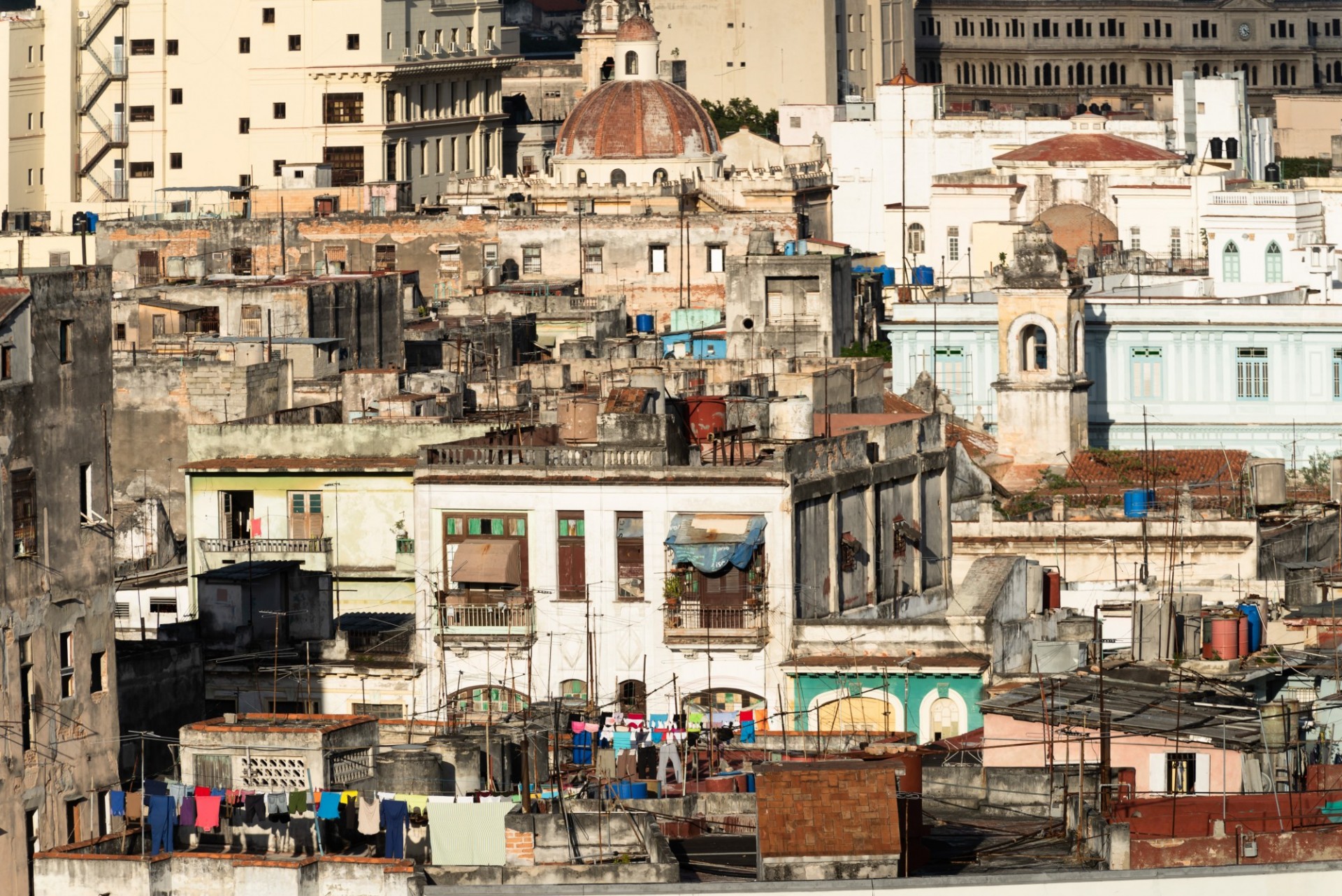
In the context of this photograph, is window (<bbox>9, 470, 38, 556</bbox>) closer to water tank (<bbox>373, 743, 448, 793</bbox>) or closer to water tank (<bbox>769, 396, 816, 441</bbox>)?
A: water tank (<bbox>373, 743, 448, 793</bbox>)

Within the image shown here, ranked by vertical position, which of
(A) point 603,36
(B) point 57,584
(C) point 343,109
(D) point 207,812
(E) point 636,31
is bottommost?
(D) point 207,812

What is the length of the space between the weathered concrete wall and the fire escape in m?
96.9

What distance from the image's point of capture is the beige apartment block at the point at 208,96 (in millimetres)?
135375

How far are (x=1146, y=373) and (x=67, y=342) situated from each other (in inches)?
1515

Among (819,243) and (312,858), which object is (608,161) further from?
(312,858)

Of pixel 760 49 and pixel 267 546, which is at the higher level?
pixel 760 49

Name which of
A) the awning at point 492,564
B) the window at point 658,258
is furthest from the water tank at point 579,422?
the window at point 658,258

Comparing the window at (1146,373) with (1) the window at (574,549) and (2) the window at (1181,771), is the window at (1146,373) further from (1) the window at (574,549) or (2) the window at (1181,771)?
(2) the window at (1181,771)

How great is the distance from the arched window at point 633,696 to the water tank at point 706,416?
565cm

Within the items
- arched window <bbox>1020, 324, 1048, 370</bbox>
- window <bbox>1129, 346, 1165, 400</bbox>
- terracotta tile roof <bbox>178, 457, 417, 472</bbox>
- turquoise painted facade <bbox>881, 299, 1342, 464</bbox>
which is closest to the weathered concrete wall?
terracotta tile roof <bbox>178, 457, 417, 472</bbox>

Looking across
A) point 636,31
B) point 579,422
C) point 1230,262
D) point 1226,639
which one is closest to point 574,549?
point 579,422

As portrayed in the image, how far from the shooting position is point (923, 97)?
126 m

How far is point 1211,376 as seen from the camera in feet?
243

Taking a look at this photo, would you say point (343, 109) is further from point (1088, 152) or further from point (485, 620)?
point (485, 620)
